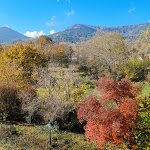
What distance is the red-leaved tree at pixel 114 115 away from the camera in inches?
199

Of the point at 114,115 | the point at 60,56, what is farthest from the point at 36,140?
the point at 60,56

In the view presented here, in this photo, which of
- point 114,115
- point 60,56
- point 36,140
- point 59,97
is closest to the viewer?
point 114,115

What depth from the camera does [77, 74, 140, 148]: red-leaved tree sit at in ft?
16.6

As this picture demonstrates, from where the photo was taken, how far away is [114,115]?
5.24 metres

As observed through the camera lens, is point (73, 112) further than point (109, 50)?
No

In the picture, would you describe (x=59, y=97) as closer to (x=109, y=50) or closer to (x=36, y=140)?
(x=36, y=140)

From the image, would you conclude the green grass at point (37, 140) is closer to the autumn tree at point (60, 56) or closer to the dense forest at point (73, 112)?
the dense forest at point (73, 112)

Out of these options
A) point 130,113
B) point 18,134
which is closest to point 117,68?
point 130,113

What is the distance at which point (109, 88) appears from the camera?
629 centimetres

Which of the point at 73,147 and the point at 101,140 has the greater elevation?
the point at 101,140

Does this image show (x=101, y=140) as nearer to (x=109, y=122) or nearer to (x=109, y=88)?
(x=109, y=122)

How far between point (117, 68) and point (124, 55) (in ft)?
8.42

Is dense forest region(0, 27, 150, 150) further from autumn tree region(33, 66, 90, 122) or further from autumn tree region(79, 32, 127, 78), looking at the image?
autumn tree region(79, 32, 127, 78)

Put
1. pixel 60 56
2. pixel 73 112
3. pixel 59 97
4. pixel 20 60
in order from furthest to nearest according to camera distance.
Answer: pixel 60 56, pixel 20 60, pixel 73 112, pixel 59 97
